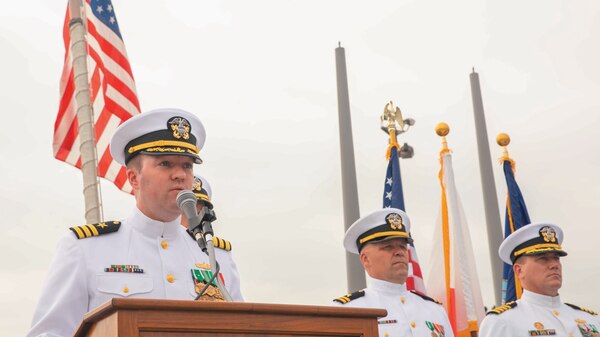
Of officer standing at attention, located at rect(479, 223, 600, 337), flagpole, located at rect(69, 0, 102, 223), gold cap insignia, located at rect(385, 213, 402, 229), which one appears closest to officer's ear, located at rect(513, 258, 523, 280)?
officer standing at attention, located at rect(479, 223, 600, 337)

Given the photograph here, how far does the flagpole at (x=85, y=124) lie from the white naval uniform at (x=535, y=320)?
351cm

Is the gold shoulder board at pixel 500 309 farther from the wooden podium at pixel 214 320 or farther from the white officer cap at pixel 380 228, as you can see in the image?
the wooden podium at pixel 214 320

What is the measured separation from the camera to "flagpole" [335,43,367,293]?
9711 mm

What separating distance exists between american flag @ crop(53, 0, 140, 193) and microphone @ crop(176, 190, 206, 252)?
5.15m

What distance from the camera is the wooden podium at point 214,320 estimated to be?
2227mm

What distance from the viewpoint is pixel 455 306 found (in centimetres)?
847

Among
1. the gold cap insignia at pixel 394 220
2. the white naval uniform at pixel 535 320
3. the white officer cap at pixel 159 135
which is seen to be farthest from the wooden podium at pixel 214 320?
the white naval uniform at pixel 535 320

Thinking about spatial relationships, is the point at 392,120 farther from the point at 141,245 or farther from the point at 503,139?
the point at 141,245

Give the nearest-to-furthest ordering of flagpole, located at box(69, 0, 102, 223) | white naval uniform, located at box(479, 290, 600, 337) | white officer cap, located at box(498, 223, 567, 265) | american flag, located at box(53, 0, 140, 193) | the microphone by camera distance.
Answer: the microphone
white naval uniform, located at box(479, 290, 600, 337)
white officer cap, located at box(498, 223, 567, 265)
flagpole, located at box(69, 0, 102, 223)
american flag, located at box(53, 0, 140, 193)

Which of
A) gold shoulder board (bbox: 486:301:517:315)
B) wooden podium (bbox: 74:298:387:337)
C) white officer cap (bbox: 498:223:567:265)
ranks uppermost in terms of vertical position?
white officer cap (bbox: 498:223:567:265)

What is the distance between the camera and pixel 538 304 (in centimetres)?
633

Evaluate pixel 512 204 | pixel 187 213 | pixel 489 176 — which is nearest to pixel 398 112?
pixel 512 204

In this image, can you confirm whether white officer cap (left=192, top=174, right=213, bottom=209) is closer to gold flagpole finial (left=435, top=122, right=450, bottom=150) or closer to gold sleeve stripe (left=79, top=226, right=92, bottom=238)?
gold sleeve stripe (left=79, top=226, right=92, bottom=238)

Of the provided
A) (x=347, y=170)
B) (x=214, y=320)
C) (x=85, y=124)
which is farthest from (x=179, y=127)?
(x=347, y=170)
